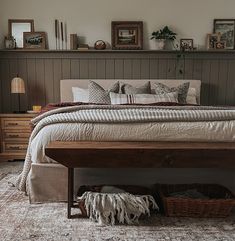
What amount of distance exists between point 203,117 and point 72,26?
8.70 feet

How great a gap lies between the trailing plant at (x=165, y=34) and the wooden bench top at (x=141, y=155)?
246cm

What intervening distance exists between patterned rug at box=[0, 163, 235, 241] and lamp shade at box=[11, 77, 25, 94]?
78.6 inches

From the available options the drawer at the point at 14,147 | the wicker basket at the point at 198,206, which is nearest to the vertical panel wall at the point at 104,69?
the drawer at the point at 14,147

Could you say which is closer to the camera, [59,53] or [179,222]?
[179,222]

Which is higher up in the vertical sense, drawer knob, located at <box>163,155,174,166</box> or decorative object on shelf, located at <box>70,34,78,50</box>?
decorative object on shelf, located at <box>70,34,78,50</box>

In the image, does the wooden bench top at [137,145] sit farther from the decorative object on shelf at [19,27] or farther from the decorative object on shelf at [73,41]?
the decorative object on shelf at [19,27]

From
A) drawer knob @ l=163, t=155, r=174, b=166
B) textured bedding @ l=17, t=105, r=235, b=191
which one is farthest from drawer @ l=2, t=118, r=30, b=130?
drawer knob @ l=163, t=155, r=174, b=166

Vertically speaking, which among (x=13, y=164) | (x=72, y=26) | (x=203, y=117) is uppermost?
(x=72, y=26)

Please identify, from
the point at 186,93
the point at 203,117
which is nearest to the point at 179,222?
the point at 203,117

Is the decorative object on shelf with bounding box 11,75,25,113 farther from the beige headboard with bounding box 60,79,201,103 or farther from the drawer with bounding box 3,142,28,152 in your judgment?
the drawer with bounding box 3,142,28,152

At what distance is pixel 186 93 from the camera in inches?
158

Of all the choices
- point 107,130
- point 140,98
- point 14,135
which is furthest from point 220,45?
point 14,135

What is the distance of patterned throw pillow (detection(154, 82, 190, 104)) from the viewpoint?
12.8ft

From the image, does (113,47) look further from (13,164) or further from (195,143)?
(195,143)
